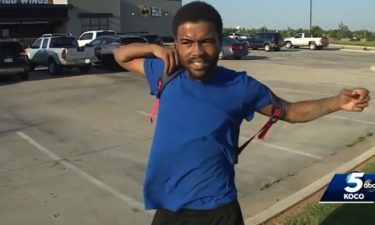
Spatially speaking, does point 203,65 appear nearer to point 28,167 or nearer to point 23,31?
point 28,167

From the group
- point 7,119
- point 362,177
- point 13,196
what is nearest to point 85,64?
point 7,119

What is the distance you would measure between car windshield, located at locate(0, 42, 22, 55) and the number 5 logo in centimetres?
1778

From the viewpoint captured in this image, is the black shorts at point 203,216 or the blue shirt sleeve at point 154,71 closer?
the black shorts at point 203,216

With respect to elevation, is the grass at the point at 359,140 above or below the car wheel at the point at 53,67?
below

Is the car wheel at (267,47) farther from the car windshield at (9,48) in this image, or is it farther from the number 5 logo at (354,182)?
the number 5 logo at (354,182)

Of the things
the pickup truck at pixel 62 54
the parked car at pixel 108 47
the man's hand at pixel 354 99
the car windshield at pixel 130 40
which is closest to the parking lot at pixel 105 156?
the man's hand at pixel 354 99

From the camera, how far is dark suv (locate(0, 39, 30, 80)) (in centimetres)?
1986

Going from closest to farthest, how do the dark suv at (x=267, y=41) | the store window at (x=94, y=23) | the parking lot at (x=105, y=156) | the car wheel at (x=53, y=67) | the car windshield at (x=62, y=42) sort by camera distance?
the parking lot at (x=105, y=156)
the car wheel at (x=53, y=67)
the car windshield at (x=62, y=42)
the dark suv at (x=267, y=41)
the store window at (x=94, y=23)

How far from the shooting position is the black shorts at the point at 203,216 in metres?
2.53

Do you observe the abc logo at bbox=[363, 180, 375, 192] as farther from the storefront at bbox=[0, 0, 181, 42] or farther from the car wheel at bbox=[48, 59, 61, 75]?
the storefront at bbox=[0, 0, 181, 42]

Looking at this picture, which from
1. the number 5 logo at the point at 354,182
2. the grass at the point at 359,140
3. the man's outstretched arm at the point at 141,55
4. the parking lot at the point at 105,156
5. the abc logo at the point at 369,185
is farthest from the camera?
the grass at the point at 359,140

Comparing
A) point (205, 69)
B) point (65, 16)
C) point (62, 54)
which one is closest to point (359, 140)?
point (205, 69)

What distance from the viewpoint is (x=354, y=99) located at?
2662 mm

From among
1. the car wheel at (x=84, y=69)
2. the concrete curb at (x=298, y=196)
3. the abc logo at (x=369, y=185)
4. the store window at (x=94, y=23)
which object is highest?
the store window at (x=94, y=23)
